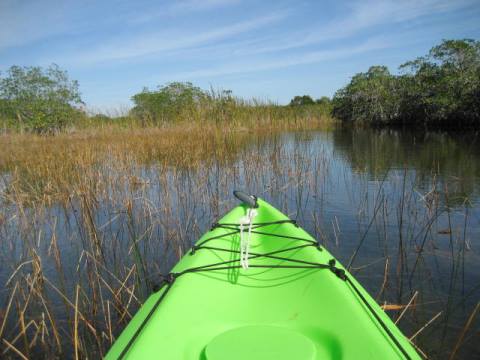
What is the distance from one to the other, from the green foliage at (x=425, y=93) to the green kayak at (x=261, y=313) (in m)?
17.9

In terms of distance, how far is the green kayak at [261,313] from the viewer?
142 centimetres

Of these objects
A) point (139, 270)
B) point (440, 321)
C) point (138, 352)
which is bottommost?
point (440, 321)

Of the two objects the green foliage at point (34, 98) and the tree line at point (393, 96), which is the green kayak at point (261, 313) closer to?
the tree line at point (393, 96)

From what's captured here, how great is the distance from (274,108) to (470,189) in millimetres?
5253

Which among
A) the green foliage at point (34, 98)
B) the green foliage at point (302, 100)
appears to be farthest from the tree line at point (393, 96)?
the green foliage at point (302, 100)

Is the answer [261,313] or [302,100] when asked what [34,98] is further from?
[302,100]

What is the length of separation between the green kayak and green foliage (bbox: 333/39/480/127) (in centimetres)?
1794

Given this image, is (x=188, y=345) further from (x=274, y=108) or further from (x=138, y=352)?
(x=274, y=108)

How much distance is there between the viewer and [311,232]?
13.5ft

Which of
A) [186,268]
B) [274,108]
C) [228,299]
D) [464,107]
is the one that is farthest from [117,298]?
[464,107]

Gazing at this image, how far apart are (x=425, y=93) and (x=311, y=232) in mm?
19728

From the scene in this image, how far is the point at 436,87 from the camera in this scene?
63.9 ft

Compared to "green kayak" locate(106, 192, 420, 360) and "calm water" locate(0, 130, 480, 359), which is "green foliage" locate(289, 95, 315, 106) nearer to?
"calm water" locate(0, 130, 480, 359)

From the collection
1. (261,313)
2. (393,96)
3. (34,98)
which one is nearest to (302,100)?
(393,96)
